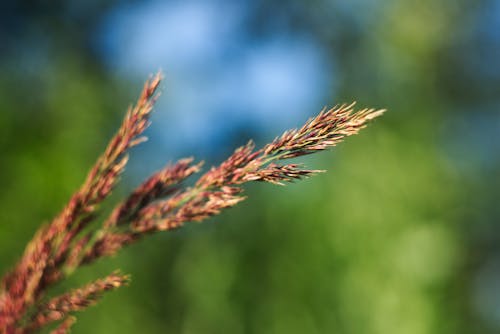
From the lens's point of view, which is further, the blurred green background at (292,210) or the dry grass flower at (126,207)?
the blurred green background at (292,210)

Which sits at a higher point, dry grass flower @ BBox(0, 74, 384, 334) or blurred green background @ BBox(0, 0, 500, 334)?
blurred green background @ BBox(0, 0, 500, 334)

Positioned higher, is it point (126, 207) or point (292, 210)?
point (292, 210)

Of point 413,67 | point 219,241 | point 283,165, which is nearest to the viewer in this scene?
point 283,165

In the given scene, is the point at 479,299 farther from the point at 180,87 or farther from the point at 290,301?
the point at 180,87

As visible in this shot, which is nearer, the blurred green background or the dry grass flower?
the dry grass flower

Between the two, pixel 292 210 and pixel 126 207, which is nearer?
pixel 126 207

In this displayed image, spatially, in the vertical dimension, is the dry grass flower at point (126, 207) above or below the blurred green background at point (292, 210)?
below

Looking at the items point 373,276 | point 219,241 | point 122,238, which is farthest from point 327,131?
point 219,241

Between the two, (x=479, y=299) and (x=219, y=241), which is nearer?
(x=219, y=241)
